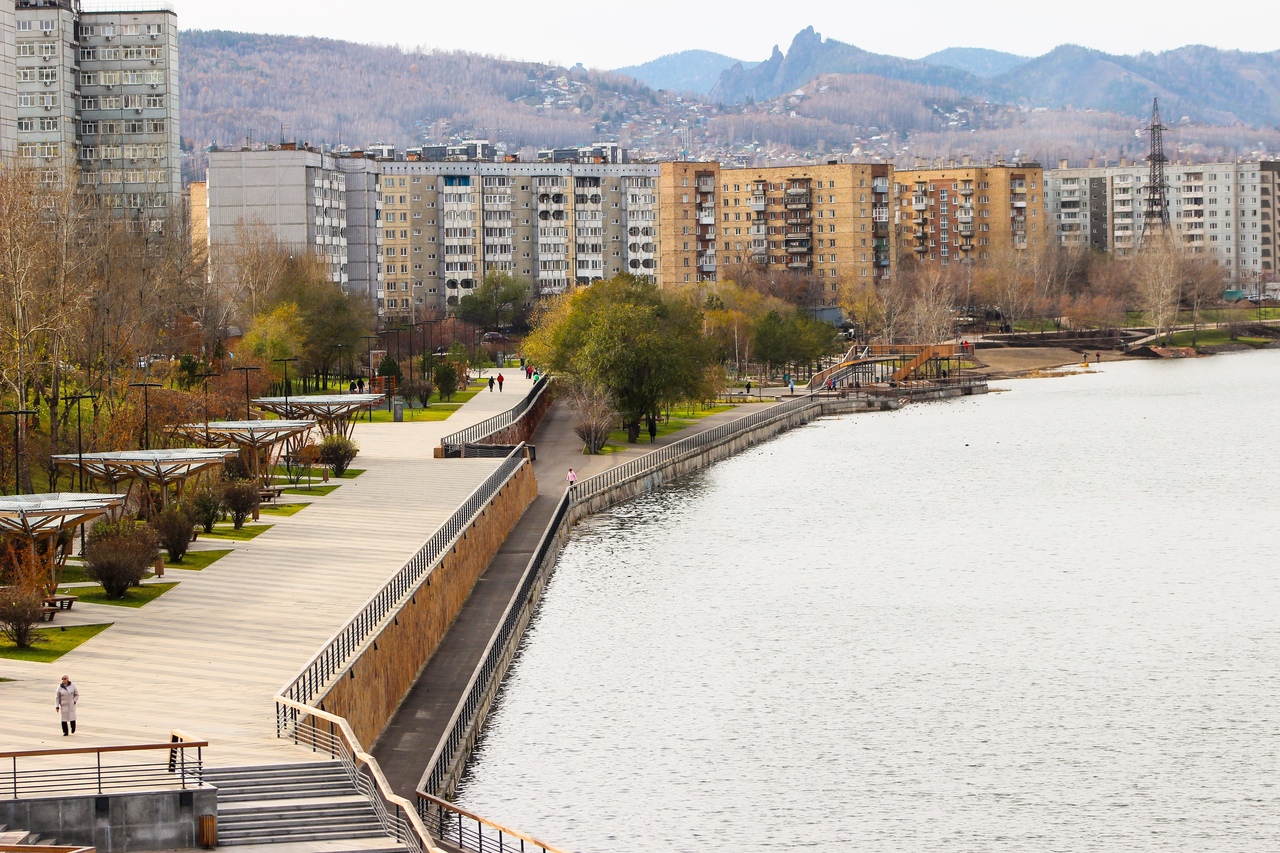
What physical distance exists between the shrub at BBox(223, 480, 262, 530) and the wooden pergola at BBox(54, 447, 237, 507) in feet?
10.5

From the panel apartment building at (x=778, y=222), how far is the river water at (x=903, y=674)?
9919 cm

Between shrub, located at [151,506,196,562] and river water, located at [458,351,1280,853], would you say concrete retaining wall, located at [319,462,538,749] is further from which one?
shrub, located at [151,506,196,562]

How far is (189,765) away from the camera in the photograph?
22.4 metres

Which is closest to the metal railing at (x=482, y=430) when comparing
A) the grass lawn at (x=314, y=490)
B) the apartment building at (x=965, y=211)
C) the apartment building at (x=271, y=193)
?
the grass lawn at (x=314, y=490)

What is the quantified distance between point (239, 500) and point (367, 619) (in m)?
15.9

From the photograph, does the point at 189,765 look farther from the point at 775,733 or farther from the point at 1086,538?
the point at 1086,538

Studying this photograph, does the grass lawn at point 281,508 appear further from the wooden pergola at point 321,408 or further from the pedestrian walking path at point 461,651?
the wooden pergola at point 321,408

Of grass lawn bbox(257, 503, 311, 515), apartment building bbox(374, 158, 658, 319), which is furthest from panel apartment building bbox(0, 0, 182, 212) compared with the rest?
grass lawn bbox(257, 503, 311, 515)

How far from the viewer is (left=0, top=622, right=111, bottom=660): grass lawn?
29.8 m

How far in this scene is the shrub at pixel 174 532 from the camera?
39844 mm

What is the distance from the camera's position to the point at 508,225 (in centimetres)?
16250

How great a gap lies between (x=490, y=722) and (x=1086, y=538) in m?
31.8

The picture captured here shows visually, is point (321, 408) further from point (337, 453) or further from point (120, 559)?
point (120, 559)

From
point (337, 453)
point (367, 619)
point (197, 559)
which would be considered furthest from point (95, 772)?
point (337, 453)
